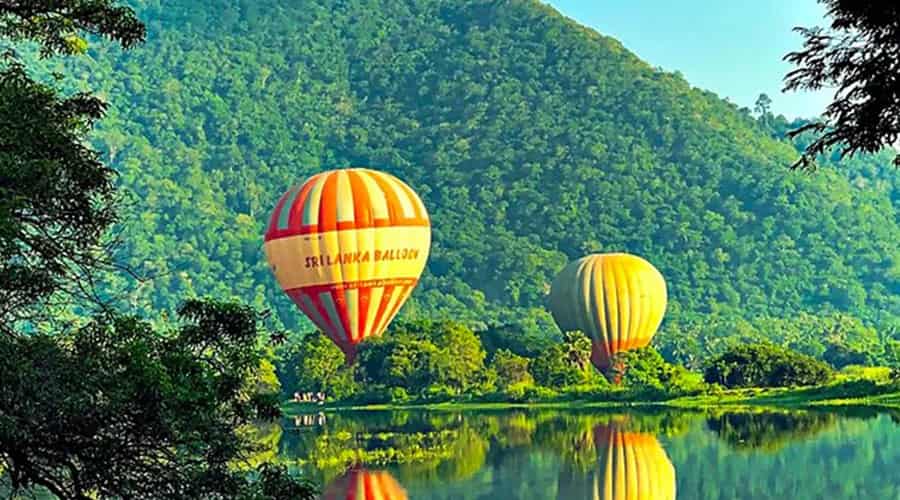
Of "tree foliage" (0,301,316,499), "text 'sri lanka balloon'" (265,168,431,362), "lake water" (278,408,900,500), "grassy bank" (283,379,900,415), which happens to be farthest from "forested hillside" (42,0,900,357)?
"tree foliage" (0,301,316,499)

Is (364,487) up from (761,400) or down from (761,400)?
down

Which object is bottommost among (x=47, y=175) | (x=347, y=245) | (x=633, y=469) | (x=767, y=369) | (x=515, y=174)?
(x=633, y=469)

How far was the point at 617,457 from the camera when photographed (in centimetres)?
4341

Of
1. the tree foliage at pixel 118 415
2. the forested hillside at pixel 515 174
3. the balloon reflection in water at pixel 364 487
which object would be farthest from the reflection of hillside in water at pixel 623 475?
the forested hillside at pixel 515 174

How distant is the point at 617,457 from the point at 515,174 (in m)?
124

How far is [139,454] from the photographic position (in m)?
10.9

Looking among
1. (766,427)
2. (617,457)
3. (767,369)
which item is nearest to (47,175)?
(617,457)

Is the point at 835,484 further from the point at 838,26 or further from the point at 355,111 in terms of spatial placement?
the point at 355,111

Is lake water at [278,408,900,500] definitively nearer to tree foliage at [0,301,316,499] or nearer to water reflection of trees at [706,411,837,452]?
water reflection of trees at [706,411,837,452]

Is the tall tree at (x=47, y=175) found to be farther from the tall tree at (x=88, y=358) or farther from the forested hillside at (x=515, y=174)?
the forested hillside at (x=515, y=174)

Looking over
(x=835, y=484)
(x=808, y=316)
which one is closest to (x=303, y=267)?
(x=835, y=484)

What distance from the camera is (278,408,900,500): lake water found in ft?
121

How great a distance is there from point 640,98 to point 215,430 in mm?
165598

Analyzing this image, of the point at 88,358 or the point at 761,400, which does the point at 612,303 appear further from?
the point at 88,358
